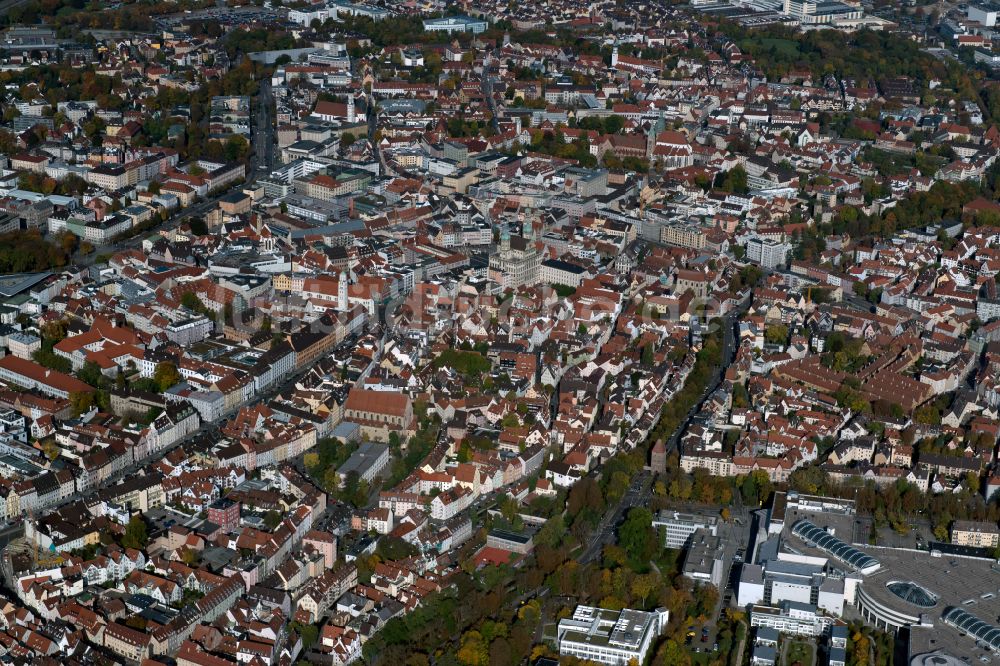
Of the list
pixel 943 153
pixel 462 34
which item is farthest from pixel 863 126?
pixel 462 34

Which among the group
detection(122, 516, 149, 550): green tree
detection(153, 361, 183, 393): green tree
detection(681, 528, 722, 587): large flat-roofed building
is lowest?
detection(681, 528, 722, 587): large flat-roofed building

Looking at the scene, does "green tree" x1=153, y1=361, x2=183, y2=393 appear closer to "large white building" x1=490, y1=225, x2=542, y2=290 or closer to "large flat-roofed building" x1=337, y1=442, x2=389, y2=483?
"large flat-roofed building" x1=337, y1=442, x2=389, y2=483

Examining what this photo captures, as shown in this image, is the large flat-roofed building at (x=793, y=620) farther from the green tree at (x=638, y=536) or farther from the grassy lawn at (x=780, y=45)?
the grassy lawn at (x=780, y=45)

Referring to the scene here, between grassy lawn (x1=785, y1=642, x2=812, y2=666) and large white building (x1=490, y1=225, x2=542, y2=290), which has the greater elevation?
large white building (x1=490, y1=225, x2=542, y2=290)

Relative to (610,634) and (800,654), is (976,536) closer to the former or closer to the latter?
(800,654)

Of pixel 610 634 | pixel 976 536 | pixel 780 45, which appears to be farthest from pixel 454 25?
pixel 610 634

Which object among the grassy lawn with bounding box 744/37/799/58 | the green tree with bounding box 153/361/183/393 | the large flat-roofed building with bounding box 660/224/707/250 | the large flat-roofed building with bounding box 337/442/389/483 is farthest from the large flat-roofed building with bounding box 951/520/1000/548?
the grassy lawn with bounding box 744/37/799/58

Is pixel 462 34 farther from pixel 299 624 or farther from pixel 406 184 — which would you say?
pixel 299 624
